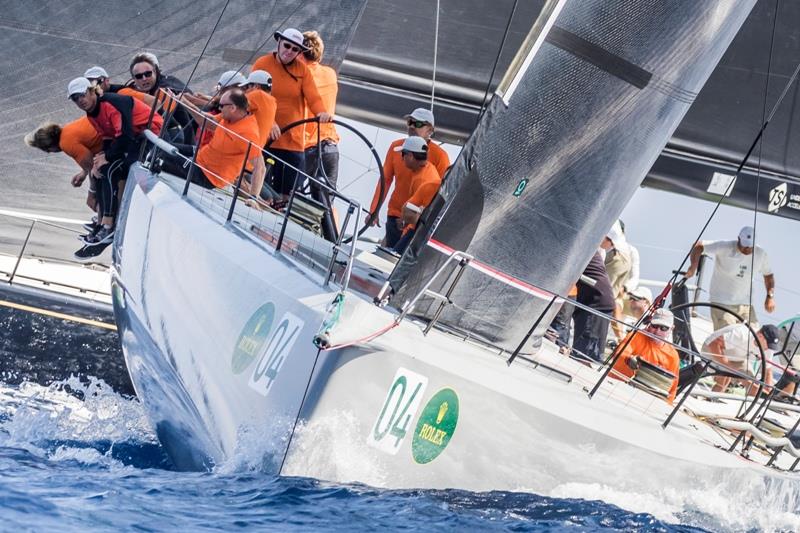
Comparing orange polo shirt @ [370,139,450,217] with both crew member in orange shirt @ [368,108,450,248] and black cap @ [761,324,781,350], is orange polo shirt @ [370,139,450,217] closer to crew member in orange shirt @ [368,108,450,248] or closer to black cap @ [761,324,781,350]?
crew member in orange shirt @ [368,108,450,248]

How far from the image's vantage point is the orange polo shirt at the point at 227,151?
4.33 metres

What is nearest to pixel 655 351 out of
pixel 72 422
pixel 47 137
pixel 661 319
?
pixel 661 319

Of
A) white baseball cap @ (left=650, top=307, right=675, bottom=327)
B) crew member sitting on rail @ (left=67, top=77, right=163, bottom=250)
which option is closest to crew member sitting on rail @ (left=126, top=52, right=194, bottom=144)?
crew member sitting on rail @ (left=67, top=77, right=163, bottom=250)

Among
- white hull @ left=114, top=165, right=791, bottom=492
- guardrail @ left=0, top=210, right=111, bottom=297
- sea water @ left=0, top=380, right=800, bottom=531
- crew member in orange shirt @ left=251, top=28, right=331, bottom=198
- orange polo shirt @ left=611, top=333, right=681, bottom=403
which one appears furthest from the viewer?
guardrail @ left=0, top=210, right=111, bottom=297

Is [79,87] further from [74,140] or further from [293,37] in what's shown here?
[293,37]

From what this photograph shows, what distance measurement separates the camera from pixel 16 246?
6617mm

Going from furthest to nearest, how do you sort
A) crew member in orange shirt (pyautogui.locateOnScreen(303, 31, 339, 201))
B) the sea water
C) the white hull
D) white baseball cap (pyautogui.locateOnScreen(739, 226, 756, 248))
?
1. white baseball cap (pyautogui.locateOnScreen(739, 226, 756, 248))
2. crew member in orange shirt (pyautogui.locateOnScreen(303, 31, 339, 201))
3. the white hull
4. the sea water

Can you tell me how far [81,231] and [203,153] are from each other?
2343mm

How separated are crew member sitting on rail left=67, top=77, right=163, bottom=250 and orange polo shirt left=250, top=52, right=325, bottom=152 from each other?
538mm

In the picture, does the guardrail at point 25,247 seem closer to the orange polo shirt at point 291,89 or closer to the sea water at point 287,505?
the orange polo shirt at point 291,89

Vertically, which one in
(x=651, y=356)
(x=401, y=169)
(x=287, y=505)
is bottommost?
(x=287, y=505)

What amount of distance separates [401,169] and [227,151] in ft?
4.57

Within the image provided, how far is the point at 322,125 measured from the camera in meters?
5.29

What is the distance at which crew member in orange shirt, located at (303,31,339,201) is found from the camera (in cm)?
522
